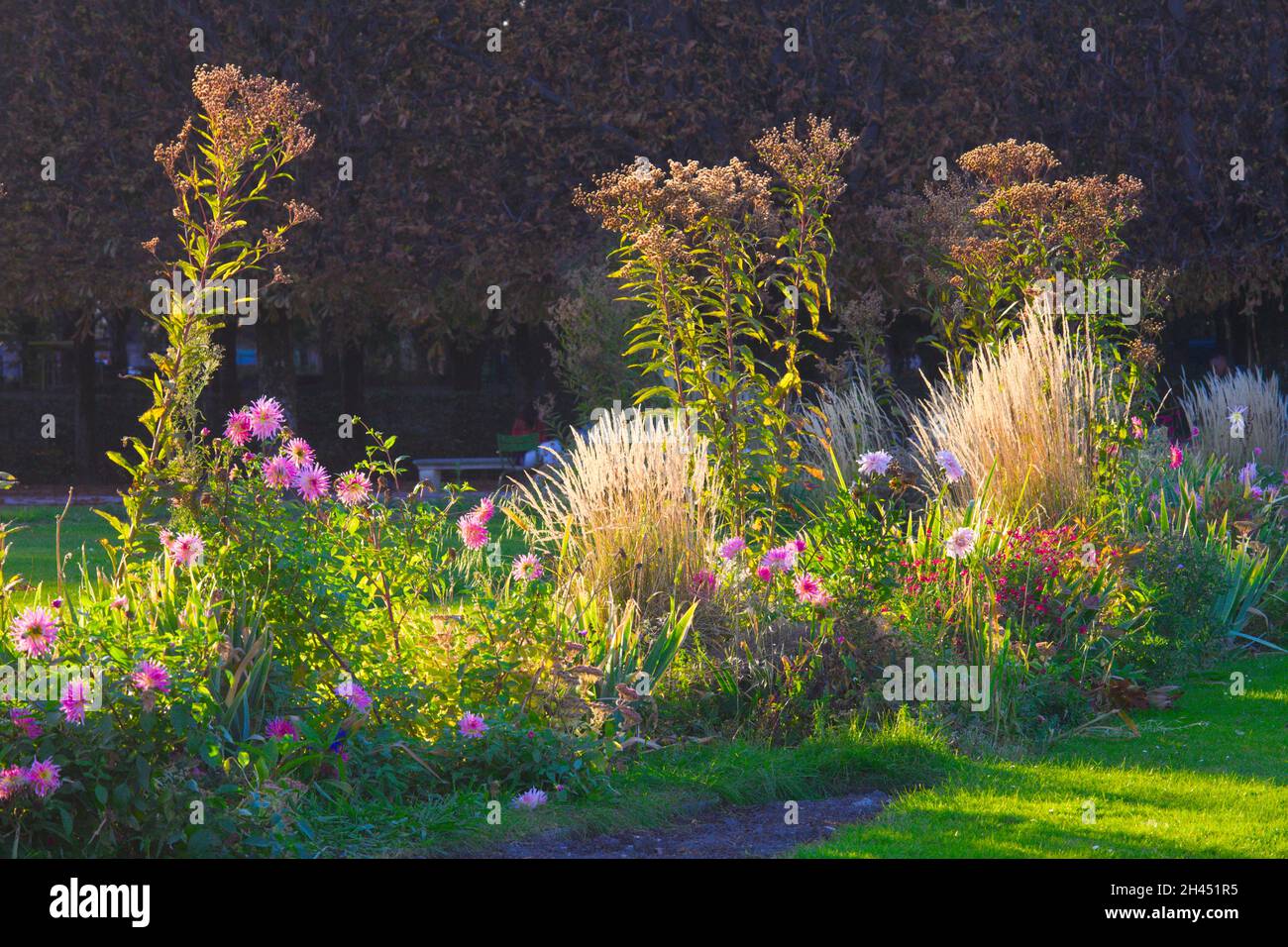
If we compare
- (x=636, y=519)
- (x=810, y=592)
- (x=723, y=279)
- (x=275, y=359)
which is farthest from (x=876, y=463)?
(x=275, y=359)

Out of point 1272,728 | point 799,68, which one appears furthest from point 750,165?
point 1272,728

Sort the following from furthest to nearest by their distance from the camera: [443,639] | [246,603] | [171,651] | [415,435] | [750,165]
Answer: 1. [415,435]
2. [750,165]
3. [443,639]
4. [246,603]
5. [171,651]

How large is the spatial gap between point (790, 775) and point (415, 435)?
18156 millimetres

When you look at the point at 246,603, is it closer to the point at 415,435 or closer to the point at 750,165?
the point at 750,165

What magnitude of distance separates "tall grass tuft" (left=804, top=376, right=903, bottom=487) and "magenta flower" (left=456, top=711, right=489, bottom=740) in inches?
159

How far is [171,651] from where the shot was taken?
4773 mm

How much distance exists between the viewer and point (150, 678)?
416cm

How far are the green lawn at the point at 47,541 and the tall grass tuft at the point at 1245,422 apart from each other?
7.86 meters

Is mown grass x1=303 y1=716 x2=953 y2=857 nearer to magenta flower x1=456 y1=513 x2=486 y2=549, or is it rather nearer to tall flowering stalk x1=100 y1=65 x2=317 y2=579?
magenta flower x1=456 y1=513 x2=486 y2=549

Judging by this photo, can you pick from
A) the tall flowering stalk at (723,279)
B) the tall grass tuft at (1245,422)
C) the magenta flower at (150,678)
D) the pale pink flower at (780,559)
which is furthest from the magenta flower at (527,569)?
the tall grass tuft at (1245,422)

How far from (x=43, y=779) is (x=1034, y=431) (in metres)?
5.12

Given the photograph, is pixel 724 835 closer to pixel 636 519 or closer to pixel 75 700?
pixel 636 519

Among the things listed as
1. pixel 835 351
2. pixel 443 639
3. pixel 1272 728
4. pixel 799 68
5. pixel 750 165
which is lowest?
pixel 1272 728

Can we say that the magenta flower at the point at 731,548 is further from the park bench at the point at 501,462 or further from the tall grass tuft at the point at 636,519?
the park bench at the point at 501,462
